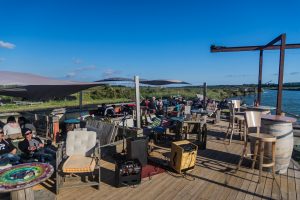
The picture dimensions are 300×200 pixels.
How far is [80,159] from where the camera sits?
3.66m

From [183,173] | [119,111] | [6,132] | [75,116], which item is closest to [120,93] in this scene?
[119,111]

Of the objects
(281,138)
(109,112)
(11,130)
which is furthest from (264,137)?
(109,112)

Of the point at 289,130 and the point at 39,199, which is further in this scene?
the point at 289,130

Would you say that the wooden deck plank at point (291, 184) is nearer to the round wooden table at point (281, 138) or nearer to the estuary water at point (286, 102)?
the round wooden table at point (281, 138)

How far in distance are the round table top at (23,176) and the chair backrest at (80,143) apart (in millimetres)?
1104

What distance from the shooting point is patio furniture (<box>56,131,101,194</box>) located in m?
3.35

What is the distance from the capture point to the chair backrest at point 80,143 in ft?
13.0

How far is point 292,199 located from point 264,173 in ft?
3.19

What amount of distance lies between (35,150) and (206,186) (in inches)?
127

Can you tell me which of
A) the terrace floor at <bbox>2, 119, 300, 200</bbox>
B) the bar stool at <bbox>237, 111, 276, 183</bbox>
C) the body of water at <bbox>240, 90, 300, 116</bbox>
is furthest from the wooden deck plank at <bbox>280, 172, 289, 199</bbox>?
the body of water at <bbox>240, 90, 300, 116</bbox>

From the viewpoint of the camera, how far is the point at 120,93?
29.7 m

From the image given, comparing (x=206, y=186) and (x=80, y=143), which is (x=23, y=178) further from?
(x=206, y=186)

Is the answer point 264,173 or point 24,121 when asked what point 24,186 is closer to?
point 264,173

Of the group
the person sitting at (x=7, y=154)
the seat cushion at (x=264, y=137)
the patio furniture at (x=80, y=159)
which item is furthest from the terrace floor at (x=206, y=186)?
the person sitting at (x=7, y=154)
